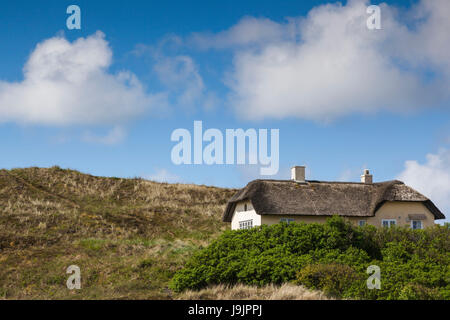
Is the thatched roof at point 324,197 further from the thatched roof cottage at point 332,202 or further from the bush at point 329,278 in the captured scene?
the bush at point 329,278

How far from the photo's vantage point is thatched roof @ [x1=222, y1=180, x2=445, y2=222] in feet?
109

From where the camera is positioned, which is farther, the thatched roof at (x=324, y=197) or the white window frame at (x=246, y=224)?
the white window frame at (x=246, y=224)

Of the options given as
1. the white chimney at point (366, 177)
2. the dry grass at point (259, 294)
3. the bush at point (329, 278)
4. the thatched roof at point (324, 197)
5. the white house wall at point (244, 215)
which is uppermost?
the white chimney at point (366, 177)

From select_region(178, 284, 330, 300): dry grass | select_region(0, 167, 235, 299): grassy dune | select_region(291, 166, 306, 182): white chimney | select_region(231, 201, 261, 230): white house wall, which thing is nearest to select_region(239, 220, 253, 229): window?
select_region(231, 201, 261, 230): white house wall

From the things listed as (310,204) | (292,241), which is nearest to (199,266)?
(292,241)

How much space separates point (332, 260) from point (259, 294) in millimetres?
4953

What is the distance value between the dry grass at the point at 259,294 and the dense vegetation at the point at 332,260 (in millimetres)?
951

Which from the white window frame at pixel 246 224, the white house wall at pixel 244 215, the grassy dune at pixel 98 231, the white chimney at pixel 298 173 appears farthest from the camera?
the white chimney at pixel 298 173

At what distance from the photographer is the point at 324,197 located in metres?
34.8

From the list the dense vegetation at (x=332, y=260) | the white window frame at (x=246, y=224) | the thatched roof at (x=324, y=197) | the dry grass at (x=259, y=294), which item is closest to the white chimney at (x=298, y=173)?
the thatched roof at (x=324, y=197)

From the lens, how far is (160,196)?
51.9 m

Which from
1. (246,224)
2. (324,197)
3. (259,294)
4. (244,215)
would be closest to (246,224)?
(246,224)

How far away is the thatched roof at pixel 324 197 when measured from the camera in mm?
33219

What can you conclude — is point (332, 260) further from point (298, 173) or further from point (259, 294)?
point (298, 173)
